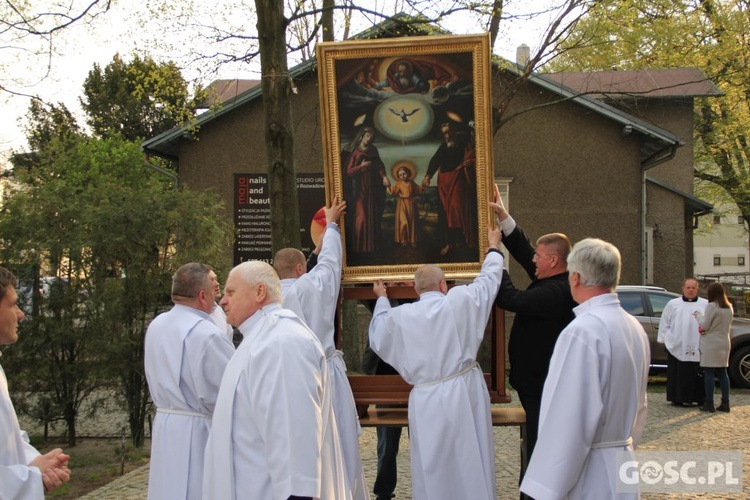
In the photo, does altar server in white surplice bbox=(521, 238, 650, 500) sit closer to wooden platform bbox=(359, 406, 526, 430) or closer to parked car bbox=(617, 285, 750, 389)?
wooden platform bbox=(359, 406, 526, 430)

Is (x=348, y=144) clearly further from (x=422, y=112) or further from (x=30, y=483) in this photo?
(x=30, y=483)

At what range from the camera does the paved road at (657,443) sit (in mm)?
8383

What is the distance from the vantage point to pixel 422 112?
21.9 feet

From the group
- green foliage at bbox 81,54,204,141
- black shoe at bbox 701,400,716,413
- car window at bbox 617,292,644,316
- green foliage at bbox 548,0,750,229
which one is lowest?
black shoe at bbox 701,400,716,413

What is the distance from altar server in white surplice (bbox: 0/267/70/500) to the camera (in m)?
3.57

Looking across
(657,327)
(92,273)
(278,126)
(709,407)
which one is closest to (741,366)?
(657,327)

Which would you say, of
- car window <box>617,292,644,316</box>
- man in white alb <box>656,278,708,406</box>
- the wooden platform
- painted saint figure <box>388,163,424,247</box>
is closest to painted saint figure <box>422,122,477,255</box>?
painted saint figure <box>388,163,424,247</box>

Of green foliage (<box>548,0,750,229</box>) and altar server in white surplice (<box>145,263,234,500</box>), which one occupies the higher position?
green foliage (<box>548,0,750,229</box>)

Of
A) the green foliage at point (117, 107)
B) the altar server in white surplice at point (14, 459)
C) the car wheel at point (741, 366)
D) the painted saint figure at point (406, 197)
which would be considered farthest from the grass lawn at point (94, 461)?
the green foliage at point (117, 107)

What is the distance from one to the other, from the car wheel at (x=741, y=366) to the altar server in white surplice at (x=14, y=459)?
47.5 ft

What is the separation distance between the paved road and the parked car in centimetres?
128

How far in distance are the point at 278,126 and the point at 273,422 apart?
23.4 ft

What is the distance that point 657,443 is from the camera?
10.5 metres

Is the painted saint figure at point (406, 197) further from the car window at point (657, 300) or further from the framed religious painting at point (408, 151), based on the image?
the car window at point (657, 300)
